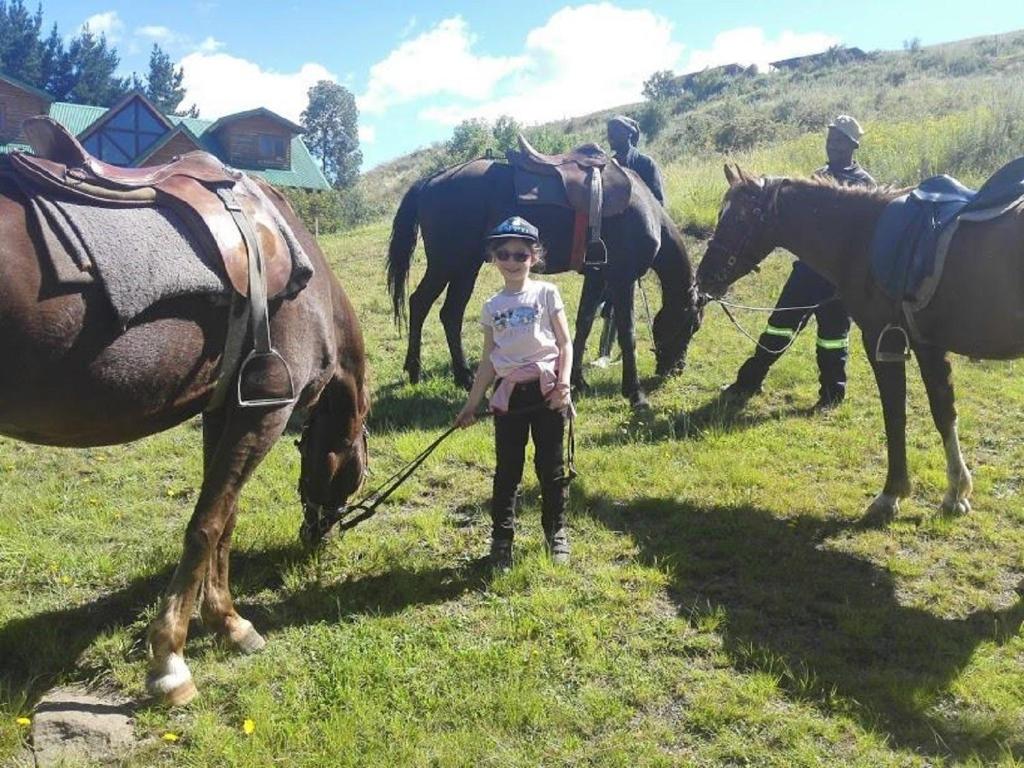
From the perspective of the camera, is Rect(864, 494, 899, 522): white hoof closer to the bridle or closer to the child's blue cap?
the bridle

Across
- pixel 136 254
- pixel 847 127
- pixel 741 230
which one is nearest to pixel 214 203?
pixel 136 254

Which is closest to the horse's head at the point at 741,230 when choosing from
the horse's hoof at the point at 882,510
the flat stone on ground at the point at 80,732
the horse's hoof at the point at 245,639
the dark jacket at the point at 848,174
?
the dark jacket at the point at 848,174

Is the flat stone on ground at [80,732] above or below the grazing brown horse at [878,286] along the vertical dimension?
below

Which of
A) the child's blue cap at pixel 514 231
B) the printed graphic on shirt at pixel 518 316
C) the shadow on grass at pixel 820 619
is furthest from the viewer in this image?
the printed graphic on shirt at pixel 518 316

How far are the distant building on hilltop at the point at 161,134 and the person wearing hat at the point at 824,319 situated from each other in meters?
23.3

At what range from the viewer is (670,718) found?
10.0ft

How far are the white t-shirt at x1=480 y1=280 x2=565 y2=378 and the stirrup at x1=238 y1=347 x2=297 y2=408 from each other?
1187 mm

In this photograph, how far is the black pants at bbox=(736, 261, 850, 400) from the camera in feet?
22.3

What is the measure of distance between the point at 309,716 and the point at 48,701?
1.09 m

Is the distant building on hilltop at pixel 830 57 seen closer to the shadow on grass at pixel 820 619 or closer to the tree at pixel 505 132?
the tree at pixel 505 132

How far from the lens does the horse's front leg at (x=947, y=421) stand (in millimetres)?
4816

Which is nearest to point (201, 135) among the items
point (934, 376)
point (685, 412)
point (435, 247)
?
point (435, 247)

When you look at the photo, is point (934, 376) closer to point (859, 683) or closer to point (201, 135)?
point (859, 683)

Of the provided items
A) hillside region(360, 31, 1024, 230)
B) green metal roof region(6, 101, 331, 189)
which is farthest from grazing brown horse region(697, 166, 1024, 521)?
green metal roof region(6, 101, 331, 189)
